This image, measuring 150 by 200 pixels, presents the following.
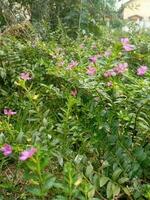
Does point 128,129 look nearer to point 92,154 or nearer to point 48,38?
point 92,154

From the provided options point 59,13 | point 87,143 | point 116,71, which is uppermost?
point 116,71

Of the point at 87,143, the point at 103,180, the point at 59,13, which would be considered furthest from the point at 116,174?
the point at 59,13

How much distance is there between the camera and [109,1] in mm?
7148

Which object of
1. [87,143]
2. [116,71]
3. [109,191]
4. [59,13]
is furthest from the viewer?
[59,13]

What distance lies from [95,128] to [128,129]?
174mm

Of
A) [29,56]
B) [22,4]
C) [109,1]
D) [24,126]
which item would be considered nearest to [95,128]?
[24,126]

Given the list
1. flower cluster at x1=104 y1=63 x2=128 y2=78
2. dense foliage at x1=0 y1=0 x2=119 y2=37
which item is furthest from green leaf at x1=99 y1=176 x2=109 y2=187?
dense foliage at x1=0 y1=0 x2=119 y2=37

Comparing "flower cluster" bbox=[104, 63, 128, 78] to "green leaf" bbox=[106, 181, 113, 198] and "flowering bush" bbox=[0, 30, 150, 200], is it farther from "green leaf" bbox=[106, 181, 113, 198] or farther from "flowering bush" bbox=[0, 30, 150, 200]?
"green leaf" bbox=[106, 181, 113, 198]

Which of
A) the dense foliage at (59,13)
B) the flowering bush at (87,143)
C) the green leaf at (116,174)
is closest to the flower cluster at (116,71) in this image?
the flowering bush at (87,143)

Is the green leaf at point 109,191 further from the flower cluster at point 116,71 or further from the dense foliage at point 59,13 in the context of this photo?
the dense foliage at point 59,13

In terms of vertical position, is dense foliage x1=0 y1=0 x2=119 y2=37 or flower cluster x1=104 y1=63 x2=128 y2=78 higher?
flower cluster x1=104 y1=63 x2=128 y2=78

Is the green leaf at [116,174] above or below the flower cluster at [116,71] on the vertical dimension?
below

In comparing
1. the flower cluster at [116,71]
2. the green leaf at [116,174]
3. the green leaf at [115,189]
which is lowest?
the green leaf at [115,189]

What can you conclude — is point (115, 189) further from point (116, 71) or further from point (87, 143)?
point (116, 71)
